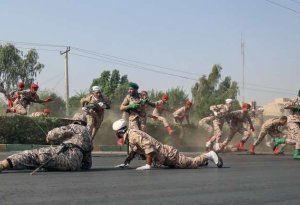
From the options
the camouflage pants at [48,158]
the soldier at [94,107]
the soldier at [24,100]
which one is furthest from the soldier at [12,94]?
the camouflage pants at [48,158]

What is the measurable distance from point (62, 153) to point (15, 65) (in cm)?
5059

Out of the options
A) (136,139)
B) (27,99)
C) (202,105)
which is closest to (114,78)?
(202,105)

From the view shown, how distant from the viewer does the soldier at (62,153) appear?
368 inches

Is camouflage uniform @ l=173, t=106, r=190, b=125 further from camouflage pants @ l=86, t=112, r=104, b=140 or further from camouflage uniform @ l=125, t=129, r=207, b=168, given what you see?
camouflage uniform @ l=125, t=129, r=207, b=168

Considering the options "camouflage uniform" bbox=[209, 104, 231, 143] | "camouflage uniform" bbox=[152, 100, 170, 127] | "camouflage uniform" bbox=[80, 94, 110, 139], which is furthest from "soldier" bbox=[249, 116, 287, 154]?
"camouflage uniform" bbox=[80, 94, 110, 139]

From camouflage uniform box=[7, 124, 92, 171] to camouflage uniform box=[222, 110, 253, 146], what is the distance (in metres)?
11.1

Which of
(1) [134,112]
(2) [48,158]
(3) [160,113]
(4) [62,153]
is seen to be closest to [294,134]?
(1) [134,112]

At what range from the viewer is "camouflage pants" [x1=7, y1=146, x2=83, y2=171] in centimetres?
933

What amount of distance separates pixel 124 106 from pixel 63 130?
188 inches

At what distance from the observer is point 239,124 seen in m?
20.9

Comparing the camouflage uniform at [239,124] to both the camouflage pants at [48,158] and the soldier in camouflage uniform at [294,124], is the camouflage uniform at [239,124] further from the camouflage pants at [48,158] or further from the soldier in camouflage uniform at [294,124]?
the camouflage pants at [48,158]

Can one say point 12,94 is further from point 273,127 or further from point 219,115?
point 273,127

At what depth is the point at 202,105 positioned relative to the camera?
2319 inches

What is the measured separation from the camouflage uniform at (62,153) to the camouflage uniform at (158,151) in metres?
0.91
